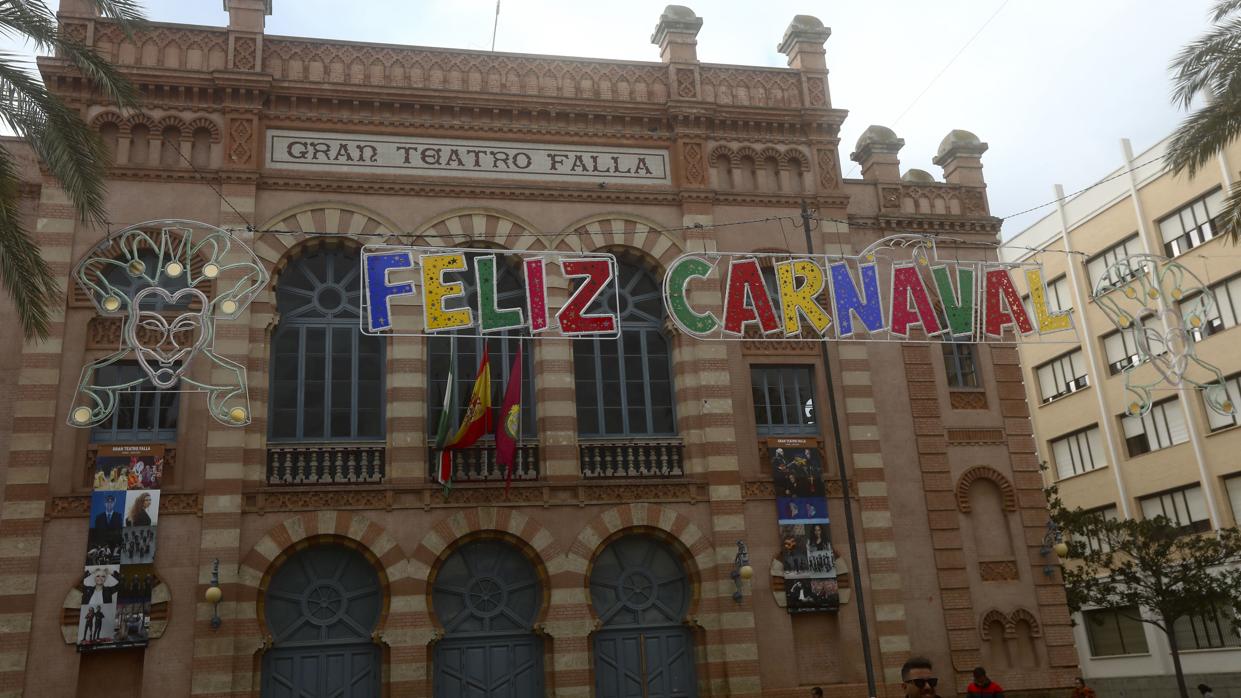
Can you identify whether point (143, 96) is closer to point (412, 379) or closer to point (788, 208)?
point (412, 379)

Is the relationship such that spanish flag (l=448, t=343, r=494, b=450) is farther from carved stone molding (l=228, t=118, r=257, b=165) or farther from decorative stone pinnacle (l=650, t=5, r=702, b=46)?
decorative stone pinnacle (l=650, t=5, r=702, b=46)

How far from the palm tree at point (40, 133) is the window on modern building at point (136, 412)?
334cm

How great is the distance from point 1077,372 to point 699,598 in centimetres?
2663

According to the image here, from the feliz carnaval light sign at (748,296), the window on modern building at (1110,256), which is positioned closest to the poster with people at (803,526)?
the feliz carnaval light sign at (748,296)

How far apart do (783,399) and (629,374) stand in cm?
332

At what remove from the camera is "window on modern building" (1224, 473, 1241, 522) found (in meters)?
33.5

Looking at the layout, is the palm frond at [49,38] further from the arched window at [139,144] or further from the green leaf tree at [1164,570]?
the green leaf tree at [1164,570]

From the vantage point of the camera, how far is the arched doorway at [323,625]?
19.2 metres

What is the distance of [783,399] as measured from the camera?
22703 millimetres

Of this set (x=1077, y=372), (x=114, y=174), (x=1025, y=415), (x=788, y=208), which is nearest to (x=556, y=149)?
(x=788, y=208)

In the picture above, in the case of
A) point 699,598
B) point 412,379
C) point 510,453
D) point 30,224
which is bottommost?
point 699,598

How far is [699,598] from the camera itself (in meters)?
20.8

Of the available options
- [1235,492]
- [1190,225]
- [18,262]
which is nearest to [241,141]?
[18,262]

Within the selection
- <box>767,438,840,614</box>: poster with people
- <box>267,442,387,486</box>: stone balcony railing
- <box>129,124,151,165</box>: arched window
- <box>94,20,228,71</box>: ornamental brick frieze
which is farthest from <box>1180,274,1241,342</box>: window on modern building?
<box>129,124,151,165</box>: arched window
